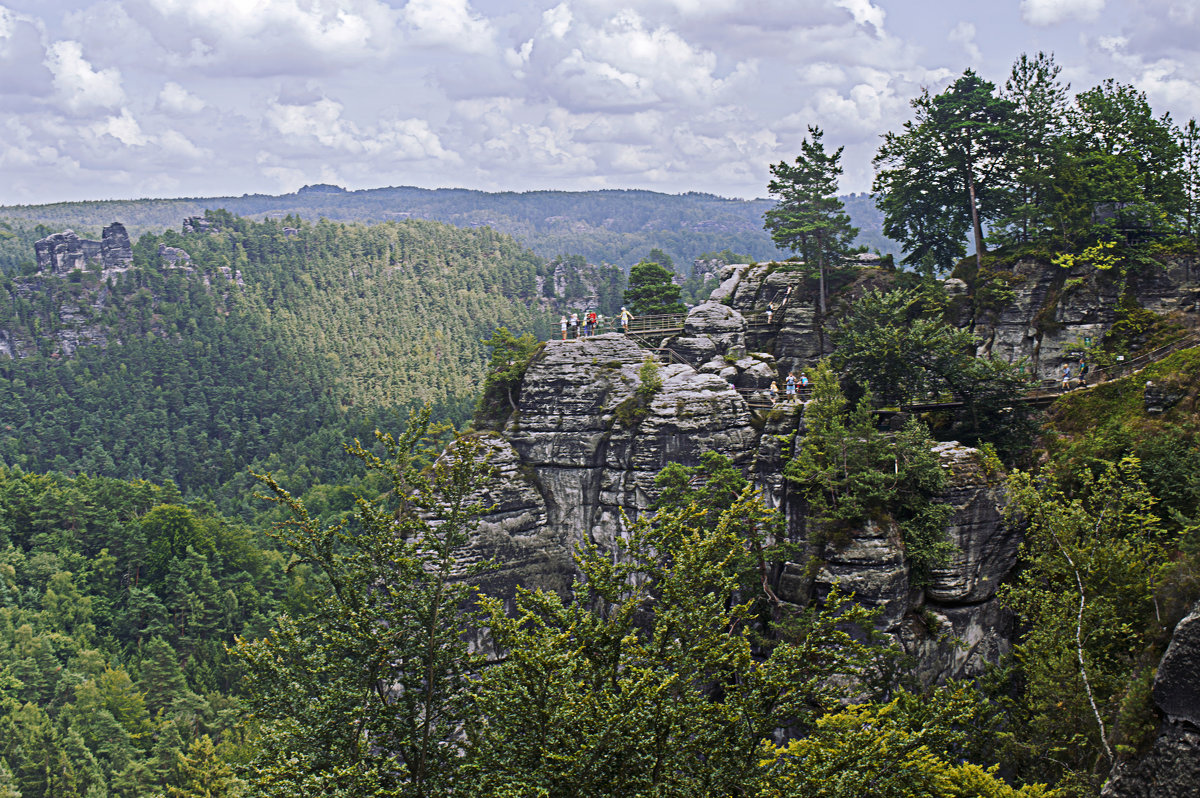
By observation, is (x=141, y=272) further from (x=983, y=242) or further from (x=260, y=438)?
(x=983, y=242)

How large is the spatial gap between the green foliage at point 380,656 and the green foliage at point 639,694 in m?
1.71

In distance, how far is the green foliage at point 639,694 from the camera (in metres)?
16.2

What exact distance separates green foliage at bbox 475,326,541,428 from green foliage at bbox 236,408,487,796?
2887cm

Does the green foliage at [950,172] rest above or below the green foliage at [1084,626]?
above

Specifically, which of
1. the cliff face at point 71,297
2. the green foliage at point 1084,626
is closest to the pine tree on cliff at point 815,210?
the green foliage at point 1084,626

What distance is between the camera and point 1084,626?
84.7 ft

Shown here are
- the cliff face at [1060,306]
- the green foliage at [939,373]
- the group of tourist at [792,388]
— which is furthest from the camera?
the cliff face at [1060,306]

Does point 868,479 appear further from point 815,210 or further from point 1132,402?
point 815,210

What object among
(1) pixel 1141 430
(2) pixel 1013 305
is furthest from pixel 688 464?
(2) pixel 1013 305

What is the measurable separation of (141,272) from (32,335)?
27733mm

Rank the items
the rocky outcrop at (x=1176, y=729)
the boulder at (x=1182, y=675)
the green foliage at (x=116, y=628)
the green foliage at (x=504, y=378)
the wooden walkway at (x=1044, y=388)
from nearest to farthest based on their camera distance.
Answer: the rocky outcrop at (x=1176, y=729), the boulder at (x=1182, y=675), the wooden walkway at (x=1044, y=388), the green foliage at (x=504, y=378), the green foliage at (x=116, y=628)

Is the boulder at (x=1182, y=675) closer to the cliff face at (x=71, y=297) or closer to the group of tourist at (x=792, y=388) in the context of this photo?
the group of tourist at (x=792, y=388)

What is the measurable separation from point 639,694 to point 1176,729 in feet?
40.6

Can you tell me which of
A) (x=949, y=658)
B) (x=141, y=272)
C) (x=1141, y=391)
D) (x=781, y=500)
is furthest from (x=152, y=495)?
(x=141, y=272)
